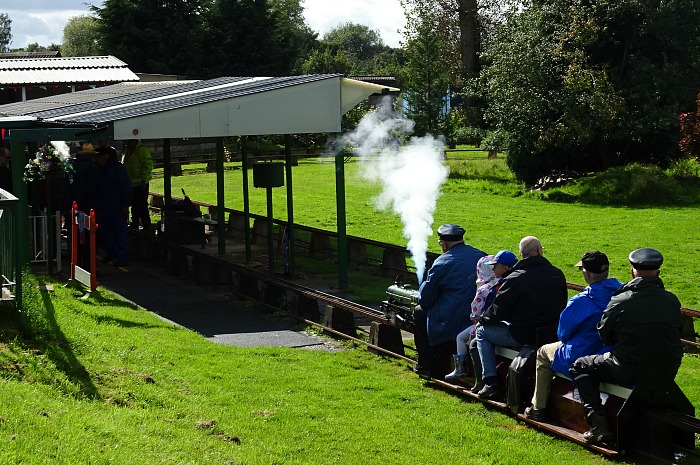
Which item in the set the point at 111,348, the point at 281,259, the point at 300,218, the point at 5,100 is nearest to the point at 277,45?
the point at 5,100

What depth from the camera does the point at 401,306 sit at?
440 inches

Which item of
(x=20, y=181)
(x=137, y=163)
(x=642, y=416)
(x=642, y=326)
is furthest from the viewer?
(x=137, y=163)

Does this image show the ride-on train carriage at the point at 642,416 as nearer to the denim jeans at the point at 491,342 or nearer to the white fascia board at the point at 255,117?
the denim jeans at the point at 491,342

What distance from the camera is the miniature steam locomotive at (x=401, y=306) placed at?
1091 cm

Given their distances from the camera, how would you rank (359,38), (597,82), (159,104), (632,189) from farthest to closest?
A: (359,38)
(597,82)
(632,189)
(159,104)

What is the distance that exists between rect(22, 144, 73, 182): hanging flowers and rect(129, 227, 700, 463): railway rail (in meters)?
2.57

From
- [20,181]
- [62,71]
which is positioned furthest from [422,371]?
[62,71]

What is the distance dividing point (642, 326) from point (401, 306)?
4287mm

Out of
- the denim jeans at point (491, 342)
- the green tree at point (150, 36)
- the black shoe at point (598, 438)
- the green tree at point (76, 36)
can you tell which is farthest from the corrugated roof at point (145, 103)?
the green tree at point (76, 36)

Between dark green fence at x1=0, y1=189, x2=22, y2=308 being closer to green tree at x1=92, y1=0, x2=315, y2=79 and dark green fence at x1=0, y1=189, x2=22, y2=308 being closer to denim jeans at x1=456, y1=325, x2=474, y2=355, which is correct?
denim jeans at x1=456, y1=325, x2=474, y2=355

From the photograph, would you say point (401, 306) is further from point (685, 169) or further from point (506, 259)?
point (685, 169)

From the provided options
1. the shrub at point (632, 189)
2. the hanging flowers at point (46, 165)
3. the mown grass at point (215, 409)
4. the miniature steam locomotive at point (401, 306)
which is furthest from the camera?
the shrub at point (632, 189)

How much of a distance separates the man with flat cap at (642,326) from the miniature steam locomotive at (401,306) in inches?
144

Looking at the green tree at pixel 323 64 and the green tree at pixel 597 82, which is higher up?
the green tree at pixel 323 64
